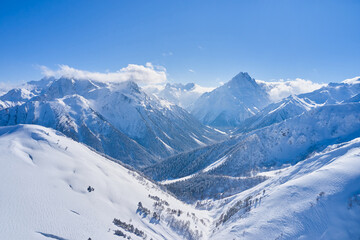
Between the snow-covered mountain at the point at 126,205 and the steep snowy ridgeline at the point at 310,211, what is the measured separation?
0.31 metres

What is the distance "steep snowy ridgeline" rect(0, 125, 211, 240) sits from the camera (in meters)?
75.9

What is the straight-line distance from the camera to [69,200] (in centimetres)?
9450

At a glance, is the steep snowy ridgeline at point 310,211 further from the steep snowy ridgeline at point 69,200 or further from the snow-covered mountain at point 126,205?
the steep snowy ridgeline at point 69,200

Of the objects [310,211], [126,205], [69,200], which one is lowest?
[69,200]

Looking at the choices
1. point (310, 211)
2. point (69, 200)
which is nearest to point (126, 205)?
point (69, 200)

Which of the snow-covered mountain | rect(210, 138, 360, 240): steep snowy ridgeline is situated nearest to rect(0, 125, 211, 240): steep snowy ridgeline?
the snow-covered mountain

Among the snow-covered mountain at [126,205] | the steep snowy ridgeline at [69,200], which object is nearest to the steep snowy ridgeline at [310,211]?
the snow-covered mountain at [126,205]

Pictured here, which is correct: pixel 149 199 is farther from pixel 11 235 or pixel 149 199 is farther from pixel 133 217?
pixel 11 235

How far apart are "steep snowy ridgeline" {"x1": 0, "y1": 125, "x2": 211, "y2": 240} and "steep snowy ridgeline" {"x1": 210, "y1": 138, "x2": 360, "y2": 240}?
98.3 feet

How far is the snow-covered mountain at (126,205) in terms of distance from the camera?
7906 centimetres

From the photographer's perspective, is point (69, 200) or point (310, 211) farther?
point (69, 200)

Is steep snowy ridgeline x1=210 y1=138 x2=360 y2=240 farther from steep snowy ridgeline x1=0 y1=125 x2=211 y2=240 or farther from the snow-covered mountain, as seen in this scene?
steep snowy ridgeline x1=0 y1=125 x2=211 y2=240

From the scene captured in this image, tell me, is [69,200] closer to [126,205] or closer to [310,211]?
[126,205]

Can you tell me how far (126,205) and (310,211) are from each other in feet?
280
